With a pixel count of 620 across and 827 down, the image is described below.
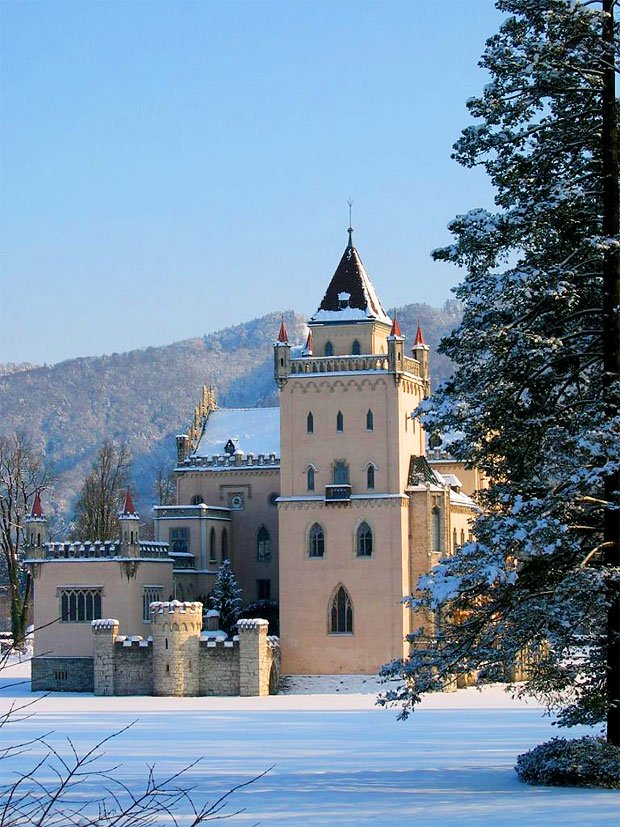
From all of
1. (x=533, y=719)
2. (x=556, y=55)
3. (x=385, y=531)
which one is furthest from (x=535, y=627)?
(x=385, y=531)

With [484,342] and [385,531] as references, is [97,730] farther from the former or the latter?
[385,531]

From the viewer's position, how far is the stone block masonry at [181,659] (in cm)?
5228

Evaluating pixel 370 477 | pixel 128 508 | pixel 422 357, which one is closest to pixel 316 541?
pixel 370 477

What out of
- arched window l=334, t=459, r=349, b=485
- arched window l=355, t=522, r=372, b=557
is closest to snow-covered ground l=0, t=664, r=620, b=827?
arched window l=355, t=522, r=372, b=557

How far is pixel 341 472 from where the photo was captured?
188ft

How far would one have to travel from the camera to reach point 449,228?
2208 cm

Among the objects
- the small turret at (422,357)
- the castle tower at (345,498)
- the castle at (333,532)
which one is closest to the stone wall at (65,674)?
the castle at (333,532)

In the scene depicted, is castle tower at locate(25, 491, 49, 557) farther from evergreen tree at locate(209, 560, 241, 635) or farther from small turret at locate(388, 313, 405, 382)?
small turret at locate(388, 313, 405, 382)

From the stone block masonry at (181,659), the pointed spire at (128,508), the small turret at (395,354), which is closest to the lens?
the stone block masonry at (181,659)

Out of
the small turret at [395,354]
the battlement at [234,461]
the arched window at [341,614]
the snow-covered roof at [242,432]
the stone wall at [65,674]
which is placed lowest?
the stone wall at [65,674]

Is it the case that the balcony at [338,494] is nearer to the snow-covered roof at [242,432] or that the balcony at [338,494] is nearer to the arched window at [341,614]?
the arched window at [341,614]

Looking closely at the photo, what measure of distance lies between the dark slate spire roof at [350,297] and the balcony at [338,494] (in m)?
6.89

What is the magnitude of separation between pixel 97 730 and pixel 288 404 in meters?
25.3

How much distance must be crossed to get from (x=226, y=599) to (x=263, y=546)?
316 inches
